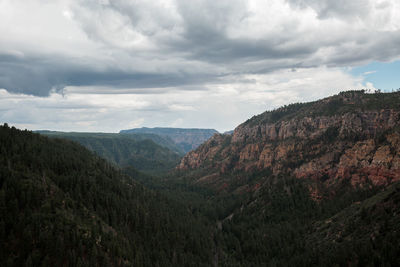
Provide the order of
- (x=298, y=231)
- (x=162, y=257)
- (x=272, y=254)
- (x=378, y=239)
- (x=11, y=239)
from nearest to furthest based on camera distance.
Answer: (x=11, y=239), (x=378, y=239), (x=162, y=257), (x=272, y=254), (x=298, y=231)

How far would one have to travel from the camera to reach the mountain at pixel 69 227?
11931 cm

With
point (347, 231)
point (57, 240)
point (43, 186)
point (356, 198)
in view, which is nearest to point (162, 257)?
point (57, 240)

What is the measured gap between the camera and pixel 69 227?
427 ft

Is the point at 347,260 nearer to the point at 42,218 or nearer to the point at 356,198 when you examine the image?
the point at 356,198

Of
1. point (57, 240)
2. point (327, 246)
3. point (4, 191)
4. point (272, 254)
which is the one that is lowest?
point (272, 254)

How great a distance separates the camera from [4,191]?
13425 centimetres

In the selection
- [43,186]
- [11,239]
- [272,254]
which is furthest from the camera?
[272,254]

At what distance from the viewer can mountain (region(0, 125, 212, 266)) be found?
119 metres

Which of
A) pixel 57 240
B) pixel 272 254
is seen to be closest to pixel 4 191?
pixel 57 240

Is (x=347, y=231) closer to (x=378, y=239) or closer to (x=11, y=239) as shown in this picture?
(x=378, y=239)

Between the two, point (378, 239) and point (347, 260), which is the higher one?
point (378, 239)

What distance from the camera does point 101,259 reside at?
13000 centimetres

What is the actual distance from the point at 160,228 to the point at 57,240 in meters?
86.6

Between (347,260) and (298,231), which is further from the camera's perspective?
(298,231)
